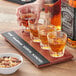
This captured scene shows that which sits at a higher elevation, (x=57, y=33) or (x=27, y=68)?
(x=57, y=33)

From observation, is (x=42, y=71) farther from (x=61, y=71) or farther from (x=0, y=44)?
(x=0, y=44)

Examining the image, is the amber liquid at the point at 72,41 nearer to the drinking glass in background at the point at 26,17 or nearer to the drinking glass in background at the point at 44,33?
the drinking glass in background at the point at 44,33

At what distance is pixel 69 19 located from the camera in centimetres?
146

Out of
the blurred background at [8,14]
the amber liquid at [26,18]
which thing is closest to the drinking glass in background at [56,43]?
the amber liquid at [26,18]

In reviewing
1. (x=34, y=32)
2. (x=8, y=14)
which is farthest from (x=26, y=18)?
(x=8, y=14)

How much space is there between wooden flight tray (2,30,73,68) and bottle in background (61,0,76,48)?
0.28 ft

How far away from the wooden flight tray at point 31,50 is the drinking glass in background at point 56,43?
3cm

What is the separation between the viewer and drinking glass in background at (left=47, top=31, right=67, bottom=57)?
1.31 metres

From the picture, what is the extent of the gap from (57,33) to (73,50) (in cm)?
15

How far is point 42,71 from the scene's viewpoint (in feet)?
4.10

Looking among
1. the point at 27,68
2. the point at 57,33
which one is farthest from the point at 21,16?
the point at 27,68

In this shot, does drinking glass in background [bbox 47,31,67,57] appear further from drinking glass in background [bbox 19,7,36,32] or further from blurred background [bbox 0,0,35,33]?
blurred background [bbox 0,0,35,33]

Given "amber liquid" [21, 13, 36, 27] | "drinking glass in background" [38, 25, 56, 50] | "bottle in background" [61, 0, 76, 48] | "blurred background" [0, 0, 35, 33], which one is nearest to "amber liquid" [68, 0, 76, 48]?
"bottle in background" [61, 0, 76, 48]

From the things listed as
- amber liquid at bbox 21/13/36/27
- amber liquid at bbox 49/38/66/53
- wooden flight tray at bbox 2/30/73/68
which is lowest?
wooden flight tray at bbox 2/30/73/68
